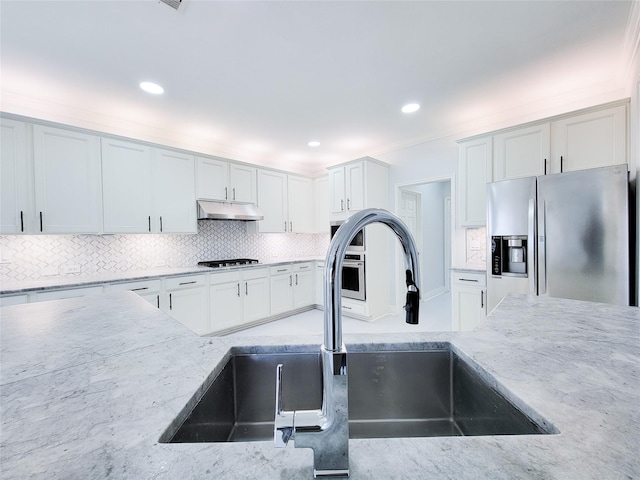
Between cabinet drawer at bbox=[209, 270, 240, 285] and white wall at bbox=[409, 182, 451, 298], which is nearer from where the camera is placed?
cabinet drawer at bbox=[209, 270, 240, 285]

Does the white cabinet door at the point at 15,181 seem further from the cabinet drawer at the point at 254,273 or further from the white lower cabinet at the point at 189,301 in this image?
the cabinet drawer at the point at 254,273

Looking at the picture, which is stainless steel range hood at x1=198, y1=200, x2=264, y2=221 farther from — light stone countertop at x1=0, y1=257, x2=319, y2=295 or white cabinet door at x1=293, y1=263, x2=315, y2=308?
white cabinet door at x1=293, y1=263, x2=315, y2=308

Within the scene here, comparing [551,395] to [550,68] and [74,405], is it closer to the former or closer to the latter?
[74,405]

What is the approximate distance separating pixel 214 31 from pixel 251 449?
2496 millimetres

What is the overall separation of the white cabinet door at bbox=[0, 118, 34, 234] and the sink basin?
9.49 ft

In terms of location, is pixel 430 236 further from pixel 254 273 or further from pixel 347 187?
pixel 254 273

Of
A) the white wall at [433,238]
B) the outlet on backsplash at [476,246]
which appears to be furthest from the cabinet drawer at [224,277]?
the white wall at [433,238]

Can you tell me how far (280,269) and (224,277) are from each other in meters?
0.92

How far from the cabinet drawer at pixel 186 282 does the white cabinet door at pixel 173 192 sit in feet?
2.08

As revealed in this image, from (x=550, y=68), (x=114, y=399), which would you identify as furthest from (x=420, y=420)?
(x=550, y=68)

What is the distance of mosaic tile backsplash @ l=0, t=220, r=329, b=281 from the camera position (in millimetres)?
2646

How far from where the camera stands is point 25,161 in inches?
97.7

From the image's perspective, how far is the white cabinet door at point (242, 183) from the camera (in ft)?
13.2

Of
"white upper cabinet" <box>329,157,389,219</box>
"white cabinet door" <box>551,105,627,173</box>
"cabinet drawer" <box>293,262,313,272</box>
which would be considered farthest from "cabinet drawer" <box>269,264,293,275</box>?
"white cabinet door" <box>551,105,627,173</box>
